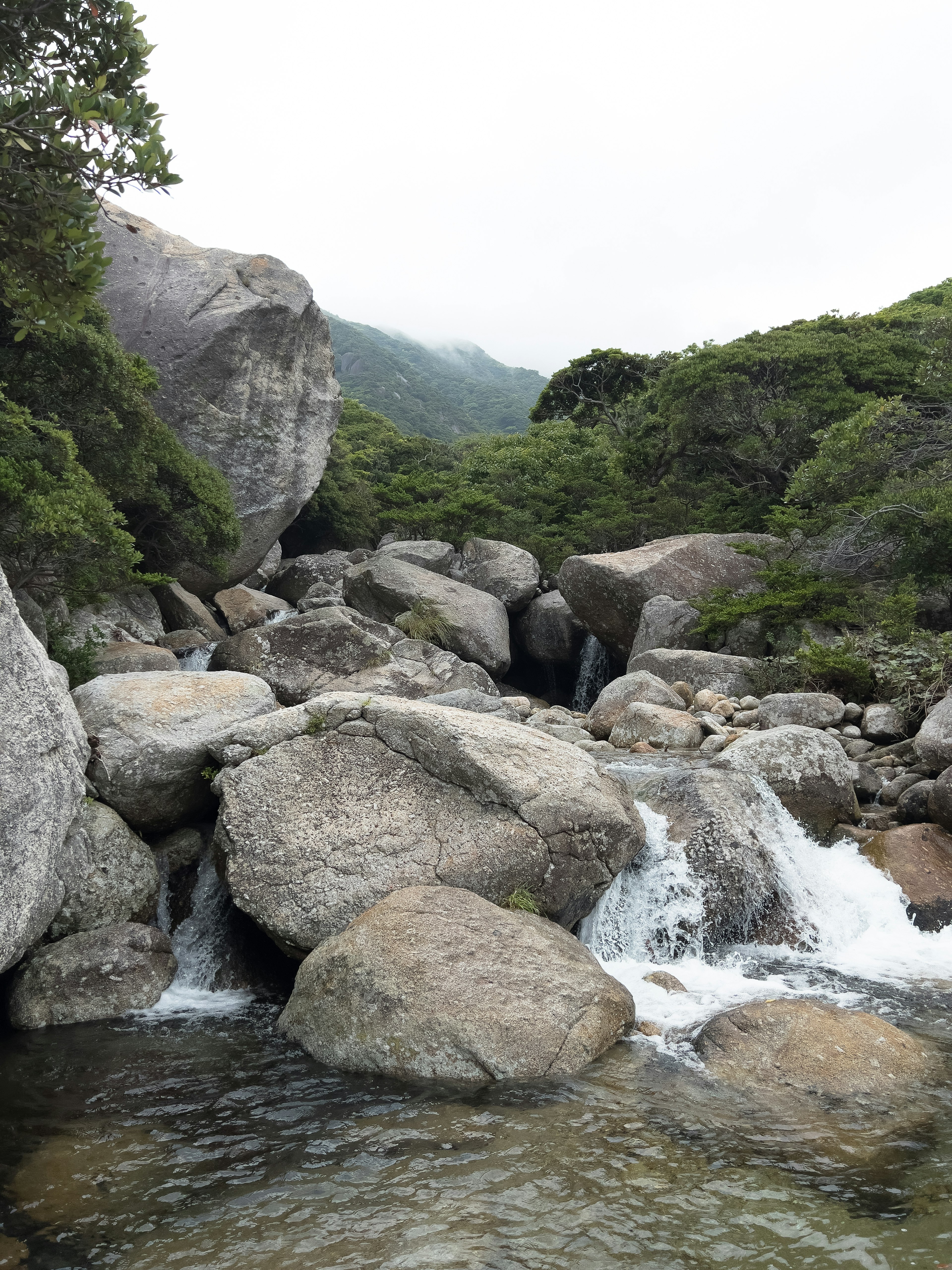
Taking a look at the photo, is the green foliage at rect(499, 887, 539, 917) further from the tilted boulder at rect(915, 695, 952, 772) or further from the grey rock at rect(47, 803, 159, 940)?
the tilted boulder at rect(915, 695, 952, 772)

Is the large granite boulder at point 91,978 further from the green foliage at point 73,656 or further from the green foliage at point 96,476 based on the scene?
the green foliage at point 96,476

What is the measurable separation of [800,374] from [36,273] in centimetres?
2515

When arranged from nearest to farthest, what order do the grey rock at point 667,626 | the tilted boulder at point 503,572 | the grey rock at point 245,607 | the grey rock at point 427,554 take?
the grey rock at point 667,626 < the grey rock at point 245,607 < the tilted boulder at point 503,572 < the grey rock at point 427,554

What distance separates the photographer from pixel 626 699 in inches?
634

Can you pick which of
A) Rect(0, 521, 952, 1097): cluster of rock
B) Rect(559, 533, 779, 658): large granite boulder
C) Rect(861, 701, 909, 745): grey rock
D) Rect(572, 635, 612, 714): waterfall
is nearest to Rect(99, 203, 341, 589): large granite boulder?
Rect(559, 533, 779, 658): large granite boulder

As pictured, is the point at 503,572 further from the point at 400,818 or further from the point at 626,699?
the point at 400,818

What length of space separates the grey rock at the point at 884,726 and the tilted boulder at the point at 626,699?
337 centimetres

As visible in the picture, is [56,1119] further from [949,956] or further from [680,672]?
[680,672]

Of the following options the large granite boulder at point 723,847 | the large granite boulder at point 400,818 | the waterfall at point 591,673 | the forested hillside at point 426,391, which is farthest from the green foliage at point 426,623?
the forested hillside at point 426,391

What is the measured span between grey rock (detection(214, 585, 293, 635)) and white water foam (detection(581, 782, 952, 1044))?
16.1m

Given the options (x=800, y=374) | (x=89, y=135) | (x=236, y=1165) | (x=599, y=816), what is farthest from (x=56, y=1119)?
(x=800, y=374)

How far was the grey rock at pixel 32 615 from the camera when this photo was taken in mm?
11719

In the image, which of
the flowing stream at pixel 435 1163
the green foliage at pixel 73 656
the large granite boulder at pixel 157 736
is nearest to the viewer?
the flowing stream at pixel 435 1163

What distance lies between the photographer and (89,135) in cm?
534
